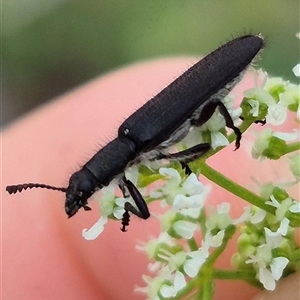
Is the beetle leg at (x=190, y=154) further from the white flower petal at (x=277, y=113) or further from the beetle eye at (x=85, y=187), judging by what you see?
the beetle eye at (x=85, y=187)

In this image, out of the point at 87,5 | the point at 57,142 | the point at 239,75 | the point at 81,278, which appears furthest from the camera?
the point at 87,5

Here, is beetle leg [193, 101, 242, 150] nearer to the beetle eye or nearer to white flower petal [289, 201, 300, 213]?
white flower petal [289, 201, 300, 213]

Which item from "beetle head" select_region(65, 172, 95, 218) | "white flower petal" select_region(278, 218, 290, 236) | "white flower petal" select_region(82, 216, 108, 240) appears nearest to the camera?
"white flower petal" select_region(278, 218, 290, 236)

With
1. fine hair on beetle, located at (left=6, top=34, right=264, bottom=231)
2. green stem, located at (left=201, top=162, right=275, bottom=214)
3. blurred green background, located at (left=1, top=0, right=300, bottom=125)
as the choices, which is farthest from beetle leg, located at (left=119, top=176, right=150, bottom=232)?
blurred green background, located at (left=1, top=0, right=300, bottom=125)

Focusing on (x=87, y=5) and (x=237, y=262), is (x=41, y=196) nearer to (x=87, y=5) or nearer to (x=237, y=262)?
(x=237, y=262)

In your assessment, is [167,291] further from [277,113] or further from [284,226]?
[277,113]

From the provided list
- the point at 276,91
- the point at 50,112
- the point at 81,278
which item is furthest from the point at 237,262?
the point at 50,112

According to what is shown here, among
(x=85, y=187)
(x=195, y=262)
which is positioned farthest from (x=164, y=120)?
(x=195, y=262)

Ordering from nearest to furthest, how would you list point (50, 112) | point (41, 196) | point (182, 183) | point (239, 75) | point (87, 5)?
1. point (182, 183)
2. point (239, 75)
3. point (41, 196)
4. point (50, 112)
5. point (87, 5)
